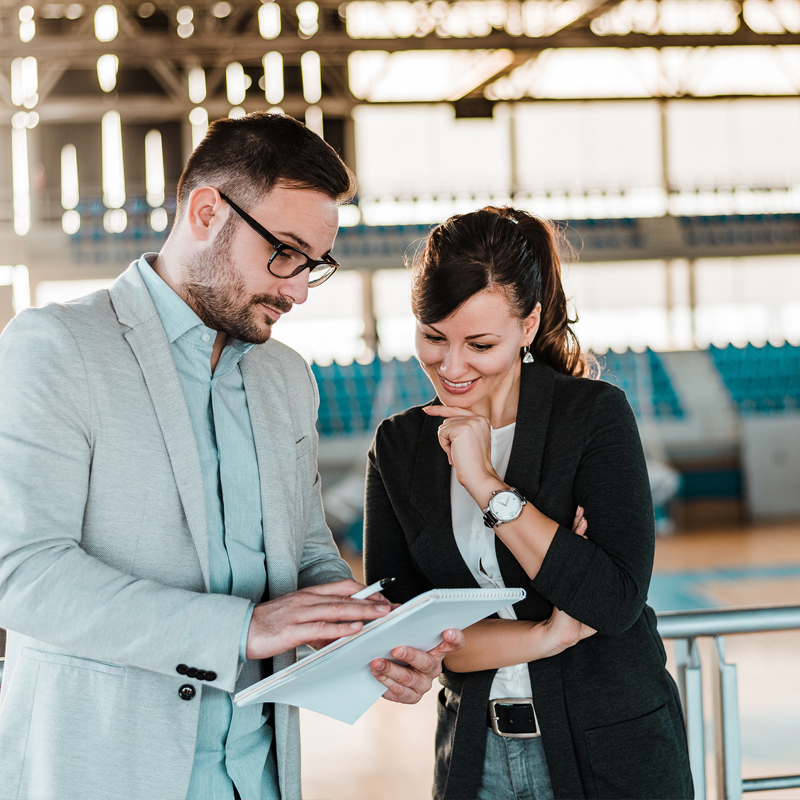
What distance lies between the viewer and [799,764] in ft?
9.49

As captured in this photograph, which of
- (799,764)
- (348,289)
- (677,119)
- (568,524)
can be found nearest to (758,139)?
(677,119)

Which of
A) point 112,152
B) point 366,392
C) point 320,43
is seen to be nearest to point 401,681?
point 366,392

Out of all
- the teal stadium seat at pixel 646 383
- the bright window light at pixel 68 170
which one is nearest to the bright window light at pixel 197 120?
the bright window light at pixel 68 170

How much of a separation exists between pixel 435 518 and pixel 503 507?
19cm

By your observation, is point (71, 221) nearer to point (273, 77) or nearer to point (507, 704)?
point (273, 77)

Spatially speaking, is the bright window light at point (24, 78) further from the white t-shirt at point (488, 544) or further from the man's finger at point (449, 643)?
the man's finger at point (449, 643)

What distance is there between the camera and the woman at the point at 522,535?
1.31m

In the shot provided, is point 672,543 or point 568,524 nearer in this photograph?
point 568,524

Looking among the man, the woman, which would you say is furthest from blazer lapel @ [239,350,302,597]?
the woman

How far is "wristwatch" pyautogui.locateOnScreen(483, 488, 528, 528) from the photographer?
1.28 metres

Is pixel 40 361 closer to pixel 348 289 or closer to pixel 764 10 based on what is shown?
pixel 348 289

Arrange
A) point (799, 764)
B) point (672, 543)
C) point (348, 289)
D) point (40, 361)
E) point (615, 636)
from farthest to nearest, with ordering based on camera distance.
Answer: point (348, 289) → point (672, 543) → point (799, 764) → point (615, 636) → point (40, 361)

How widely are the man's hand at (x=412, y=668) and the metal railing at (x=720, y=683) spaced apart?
0.51 meters

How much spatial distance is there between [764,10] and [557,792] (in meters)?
16.3
